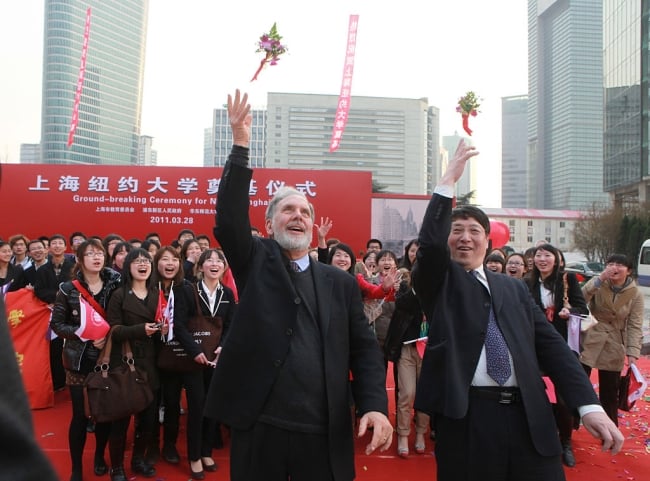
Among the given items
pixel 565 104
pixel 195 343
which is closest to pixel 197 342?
pixel 195 343

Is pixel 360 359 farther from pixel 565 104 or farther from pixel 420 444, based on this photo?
pixel 565 104

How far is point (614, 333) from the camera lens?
456 cm

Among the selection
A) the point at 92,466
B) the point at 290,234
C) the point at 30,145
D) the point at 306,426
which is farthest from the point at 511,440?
the point at 30,145

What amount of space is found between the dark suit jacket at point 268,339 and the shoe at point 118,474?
202 centimetres

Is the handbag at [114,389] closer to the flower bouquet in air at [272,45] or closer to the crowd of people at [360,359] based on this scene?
the crowd of people at [360,359]

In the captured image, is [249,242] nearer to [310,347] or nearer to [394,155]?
[310,347]

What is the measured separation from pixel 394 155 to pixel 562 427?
3116 inches

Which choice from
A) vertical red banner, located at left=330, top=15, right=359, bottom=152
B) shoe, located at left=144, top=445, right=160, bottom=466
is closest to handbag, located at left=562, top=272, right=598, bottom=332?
shoe, located at left=144, top=445, right=160, bottom=466

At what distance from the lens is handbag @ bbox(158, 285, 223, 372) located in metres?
3.78

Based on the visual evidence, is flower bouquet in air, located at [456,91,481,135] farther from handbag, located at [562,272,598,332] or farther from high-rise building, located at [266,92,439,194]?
high-rise building, located at [266,92,439,194]

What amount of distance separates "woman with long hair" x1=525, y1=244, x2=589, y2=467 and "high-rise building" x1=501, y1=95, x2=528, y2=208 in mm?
122034

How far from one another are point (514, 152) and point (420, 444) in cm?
12827

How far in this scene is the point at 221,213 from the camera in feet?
6.61

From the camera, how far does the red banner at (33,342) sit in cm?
495
